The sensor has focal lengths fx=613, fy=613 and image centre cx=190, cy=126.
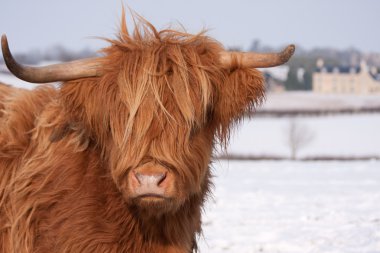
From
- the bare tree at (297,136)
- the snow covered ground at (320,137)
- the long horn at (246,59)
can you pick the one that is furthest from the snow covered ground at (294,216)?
the bare tree at (297,136)

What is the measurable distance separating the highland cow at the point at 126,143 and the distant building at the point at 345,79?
262ft

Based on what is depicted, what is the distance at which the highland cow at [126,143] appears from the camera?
11.0ft

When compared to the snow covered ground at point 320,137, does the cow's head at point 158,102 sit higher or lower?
higher

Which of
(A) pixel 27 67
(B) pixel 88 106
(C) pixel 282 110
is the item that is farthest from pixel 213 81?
(C) pixel 282 110

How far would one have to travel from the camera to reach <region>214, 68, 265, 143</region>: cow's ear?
373 cm

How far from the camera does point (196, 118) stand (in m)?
3.48

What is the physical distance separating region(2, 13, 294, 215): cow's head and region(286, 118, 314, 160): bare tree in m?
33.9

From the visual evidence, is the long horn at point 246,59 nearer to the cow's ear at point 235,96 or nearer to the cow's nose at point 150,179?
the cow's ear at point 235,96

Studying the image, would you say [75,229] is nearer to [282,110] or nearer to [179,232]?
[179,232]

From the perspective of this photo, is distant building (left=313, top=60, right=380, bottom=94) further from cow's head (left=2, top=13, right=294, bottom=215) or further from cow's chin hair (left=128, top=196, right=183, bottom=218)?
cow's chin hair (left=128, top=196, right=183, bottom=218)

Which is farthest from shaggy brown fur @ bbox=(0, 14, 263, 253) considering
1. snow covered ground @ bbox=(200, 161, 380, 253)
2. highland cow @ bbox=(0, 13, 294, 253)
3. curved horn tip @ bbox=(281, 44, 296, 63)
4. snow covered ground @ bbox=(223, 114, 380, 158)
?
snow covered ground @ bbox=(223, 114, 380, 158)

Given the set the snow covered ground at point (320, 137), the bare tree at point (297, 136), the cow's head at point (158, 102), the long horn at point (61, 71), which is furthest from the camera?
the bare tree at point (297, 136)

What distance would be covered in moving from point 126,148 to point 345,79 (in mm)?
89673

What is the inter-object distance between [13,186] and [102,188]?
621 millimetres
